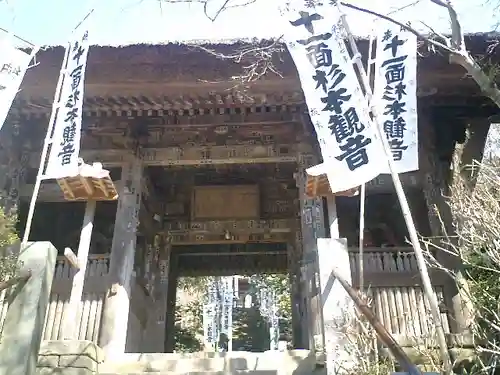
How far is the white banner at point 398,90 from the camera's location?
6668 millimetres

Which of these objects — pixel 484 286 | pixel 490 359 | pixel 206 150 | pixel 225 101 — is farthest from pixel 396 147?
pixel 206 150

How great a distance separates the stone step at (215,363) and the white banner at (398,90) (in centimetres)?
302

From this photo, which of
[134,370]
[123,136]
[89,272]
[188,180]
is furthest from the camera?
[188,180]

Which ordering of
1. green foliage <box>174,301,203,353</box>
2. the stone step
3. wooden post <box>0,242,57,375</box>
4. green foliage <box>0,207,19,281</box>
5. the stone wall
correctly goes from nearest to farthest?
wooden post <box>0,242,57,375</box>
green foliage <box>0,207,19,281</box>
the stone wall
the stone step
green foliage <box>174,301,203,353</box>

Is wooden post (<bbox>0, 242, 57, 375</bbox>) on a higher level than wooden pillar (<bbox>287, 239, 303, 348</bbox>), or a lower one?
lower

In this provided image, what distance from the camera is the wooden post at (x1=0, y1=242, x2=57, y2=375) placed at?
5.49m

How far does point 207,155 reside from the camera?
10.3 meters

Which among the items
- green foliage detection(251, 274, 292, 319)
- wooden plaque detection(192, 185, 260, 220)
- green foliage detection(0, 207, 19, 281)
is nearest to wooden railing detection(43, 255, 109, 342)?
green foliage detection(0, 207, 19, 281)

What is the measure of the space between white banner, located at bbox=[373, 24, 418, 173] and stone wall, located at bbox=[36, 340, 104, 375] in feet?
14.9

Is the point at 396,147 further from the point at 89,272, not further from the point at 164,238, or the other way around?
the point at 164,238

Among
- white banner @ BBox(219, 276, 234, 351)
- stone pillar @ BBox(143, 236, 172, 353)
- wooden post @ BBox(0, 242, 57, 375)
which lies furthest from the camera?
white banner @ BBox(219, 276, 234, 351)

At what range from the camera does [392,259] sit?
9.11 metres

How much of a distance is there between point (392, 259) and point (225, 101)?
407cm

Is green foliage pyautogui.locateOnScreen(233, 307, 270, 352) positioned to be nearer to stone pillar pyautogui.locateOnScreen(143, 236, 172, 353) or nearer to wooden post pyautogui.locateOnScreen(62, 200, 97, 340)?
stone pillar pyautogui.locateOnScreen(143, 236, 172, 353)
